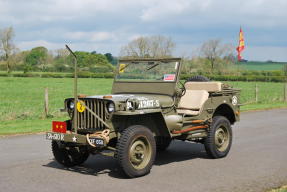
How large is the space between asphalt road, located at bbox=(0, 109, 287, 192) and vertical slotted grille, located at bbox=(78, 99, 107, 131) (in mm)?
783

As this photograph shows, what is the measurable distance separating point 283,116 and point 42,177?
12760 mm

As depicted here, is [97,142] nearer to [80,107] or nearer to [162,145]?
[80,107]

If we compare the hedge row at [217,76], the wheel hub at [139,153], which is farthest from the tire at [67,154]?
the hedge row at [217,76]

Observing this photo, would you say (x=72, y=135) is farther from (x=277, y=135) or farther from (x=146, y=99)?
(x=277, y=135)

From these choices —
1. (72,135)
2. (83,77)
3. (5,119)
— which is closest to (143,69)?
(72,135)

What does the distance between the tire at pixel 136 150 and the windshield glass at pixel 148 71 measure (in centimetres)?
160

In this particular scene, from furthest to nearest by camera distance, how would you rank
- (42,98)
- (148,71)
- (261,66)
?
(261,66), (42,98), (148,71)

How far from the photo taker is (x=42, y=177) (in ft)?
23.2

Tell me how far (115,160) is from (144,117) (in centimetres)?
127

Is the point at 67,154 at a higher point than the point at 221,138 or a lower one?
lower

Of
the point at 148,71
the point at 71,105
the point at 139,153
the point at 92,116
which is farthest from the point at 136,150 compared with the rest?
the point at 148,71

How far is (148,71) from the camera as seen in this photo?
866 centimetres

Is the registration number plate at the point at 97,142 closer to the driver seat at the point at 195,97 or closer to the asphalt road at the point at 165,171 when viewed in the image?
the asphalt road at the point at 165,171

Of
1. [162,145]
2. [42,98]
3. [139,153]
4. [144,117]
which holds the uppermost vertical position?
[144,117]
